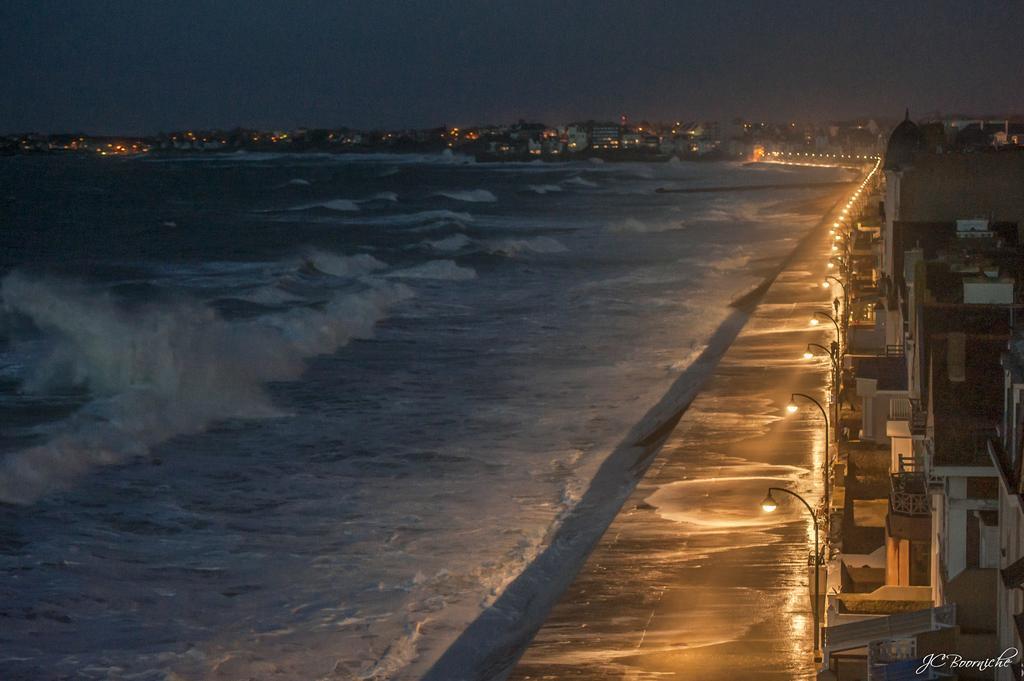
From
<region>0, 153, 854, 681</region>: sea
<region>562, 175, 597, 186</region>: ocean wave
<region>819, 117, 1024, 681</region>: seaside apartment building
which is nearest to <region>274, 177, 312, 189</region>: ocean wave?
<region>562, 175, 597, 186</region>: ocean wave

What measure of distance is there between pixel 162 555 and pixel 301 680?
6.02 metres

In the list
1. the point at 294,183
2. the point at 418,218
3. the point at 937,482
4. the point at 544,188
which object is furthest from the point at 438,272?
the point at 294,183

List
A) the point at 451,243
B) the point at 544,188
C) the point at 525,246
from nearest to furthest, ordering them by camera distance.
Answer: the point at 525,246, the point at 451,243, the point at 544,188

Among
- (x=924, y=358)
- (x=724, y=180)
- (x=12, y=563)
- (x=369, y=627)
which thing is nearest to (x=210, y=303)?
(x=12, y=563)

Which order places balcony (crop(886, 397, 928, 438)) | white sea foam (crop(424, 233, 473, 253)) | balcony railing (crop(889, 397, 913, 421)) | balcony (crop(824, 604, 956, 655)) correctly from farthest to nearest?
white sea foam (crop(424, 233, 473, 253)) → balcony railing (crop(889, 397, 913, 421)) → balcony (crop(886, 397, 928, 438)) → balcony (crop(824, 604, 956, 655))

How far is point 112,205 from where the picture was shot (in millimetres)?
132750

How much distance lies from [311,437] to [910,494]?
17213 mm

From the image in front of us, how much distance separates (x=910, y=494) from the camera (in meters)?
15.6

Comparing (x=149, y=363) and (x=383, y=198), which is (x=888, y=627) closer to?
(x=149, y=363)

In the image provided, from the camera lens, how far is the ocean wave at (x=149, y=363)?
29.4m

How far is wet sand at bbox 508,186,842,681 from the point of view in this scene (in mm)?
16172

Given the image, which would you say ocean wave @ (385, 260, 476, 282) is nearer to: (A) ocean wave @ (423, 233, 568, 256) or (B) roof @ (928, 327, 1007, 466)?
(A) ocean wave @ (423, 233, 568, 256)

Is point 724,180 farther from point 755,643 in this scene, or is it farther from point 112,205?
point 755,643

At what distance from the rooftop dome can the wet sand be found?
24.8ft
